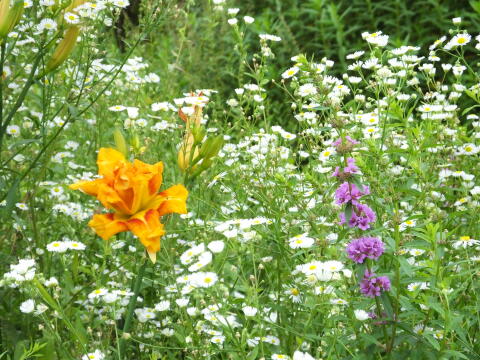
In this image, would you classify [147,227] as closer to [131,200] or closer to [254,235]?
[131,200]

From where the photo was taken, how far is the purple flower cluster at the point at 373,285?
195 centimetres

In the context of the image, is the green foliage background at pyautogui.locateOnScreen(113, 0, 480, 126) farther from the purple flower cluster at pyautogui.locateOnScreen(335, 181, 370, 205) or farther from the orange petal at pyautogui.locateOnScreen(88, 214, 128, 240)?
the orange petal at pyautogui.locateOnScreen(88, 214, 128, 240)

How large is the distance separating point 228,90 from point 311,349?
3.85 metres

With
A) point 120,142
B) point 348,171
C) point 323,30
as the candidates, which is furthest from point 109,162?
point 323,30

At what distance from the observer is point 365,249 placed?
76.0 inches

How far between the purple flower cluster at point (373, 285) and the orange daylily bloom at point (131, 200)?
526 millimetres

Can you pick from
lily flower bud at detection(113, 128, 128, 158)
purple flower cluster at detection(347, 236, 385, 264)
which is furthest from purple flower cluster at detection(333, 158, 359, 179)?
lily flower bud at detection(113, 128, 128, 158)

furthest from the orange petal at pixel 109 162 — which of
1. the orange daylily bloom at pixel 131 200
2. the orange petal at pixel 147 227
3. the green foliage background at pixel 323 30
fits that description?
the green foliage background at pixel 323 30

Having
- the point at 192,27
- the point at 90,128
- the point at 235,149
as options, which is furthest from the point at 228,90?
the point at 235,149

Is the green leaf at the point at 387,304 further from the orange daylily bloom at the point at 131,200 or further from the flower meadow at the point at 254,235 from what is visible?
the orange daylily bloom at the point at 131,200

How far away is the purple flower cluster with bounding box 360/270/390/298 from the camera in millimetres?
1948

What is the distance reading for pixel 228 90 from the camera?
6117mm

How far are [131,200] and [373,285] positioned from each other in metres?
0.66

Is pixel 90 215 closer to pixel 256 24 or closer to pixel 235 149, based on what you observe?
pixel 235 149
